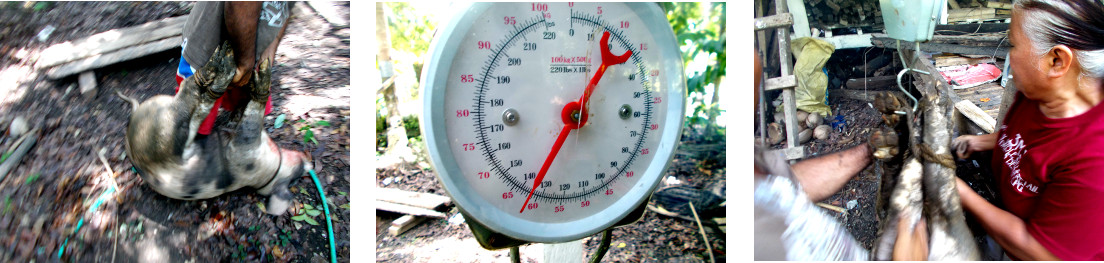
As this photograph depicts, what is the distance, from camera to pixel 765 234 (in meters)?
1.13

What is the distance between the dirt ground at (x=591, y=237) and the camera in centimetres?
146

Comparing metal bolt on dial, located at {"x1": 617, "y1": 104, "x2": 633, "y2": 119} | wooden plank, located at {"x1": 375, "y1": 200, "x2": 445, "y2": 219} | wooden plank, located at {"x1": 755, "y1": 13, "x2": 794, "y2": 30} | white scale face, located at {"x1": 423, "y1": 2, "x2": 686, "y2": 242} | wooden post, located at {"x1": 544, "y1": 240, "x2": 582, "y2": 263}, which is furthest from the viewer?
wooden plank, located at {"x1": 375, "y1": 200, "x2": 445, "y2": 219}

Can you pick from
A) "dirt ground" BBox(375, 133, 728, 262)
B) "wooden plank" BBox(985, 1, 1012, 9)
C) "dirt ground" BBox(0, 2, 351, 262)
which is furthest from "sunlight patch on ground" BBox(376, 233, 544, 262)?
"wooden plank" BBox(985, 1, 1012, 9)

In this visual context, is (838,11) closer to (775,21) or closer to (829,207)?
(775,21)

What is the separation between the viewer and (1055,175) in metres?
1.01

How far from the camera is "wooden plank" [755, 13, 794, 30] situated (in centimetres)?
105

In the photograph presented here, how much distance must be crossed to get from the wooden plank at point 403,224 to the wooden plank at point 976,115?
4.10 ft

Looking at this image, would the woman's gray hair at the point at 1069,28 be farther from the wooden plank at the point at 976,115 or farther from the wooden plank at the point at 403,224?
the wooden plank at the point at 403,224

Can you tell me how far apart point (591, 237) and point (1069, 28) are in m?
1.17

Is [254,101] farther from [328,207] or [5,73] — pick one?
[5,73]

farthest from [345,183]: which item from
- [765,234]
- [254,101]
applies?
[765,234]

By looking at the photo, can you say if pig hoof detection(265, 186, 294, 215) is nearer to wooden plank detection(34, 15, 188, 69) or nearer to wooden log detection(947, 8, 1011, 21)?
wooden plank detection(34, 15, 188, 69)

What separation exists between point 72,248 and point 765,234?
3.82 feet

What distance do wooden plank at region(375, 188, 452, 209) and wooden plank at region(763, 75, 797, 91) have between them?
95cm
